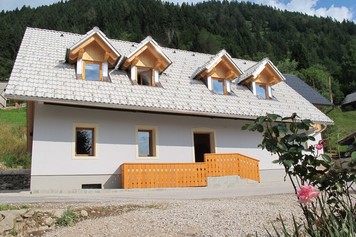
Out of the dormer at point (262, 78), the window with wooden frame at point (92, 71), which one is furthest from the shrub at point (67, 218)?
the dormer at point (262, 78)

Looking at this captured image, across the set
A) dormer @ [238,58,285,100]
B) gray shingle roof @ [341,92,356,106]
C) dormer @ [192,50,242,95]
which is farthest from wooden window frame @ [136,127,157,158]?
gray shingle roof @ [341,92,356,106]

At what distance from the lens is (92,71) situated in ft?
49.9

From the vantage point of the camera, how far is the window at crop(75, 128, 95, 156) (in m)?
13.8

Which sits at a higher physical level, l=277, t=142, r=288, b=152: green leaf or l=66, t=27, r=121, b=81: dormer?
l=66, t=27, r=121, b=81: dormer

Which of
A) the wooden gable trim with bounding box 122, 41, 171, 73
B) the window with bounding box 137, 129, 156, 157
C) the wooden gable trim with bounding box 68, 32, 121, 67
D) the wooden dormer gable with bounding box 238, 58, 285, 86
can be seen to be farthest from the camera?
the wooden dormer gable with bounding box 238, 58, 285, 86

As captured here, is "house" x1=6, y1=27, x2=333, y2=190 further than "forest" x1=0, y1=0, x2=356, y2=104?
No

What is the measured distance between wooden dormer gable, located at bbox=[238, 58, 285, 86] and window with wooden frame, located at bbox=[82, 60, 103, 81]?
827 centimetres

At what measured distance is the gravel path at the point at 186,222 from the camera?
17.8ft

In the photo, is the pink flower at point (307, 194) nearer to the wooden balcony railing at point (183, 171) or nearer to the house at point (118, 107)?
the wooden balcony railing at point (183, 171)

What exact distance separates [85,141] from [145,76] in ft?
14.7

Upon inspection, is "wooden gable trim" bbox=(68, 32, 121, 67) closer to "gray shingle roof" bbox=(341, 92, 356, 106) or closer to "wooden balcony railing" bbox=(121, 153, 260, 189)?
"wooden balcony railing" bbox=(121, 153, 260, 189)

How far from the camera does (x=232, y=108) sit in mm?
16891

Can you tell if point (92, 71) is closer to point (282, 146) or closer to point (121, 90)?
point (121, 90)

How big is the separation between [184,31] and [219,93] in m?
68.8
